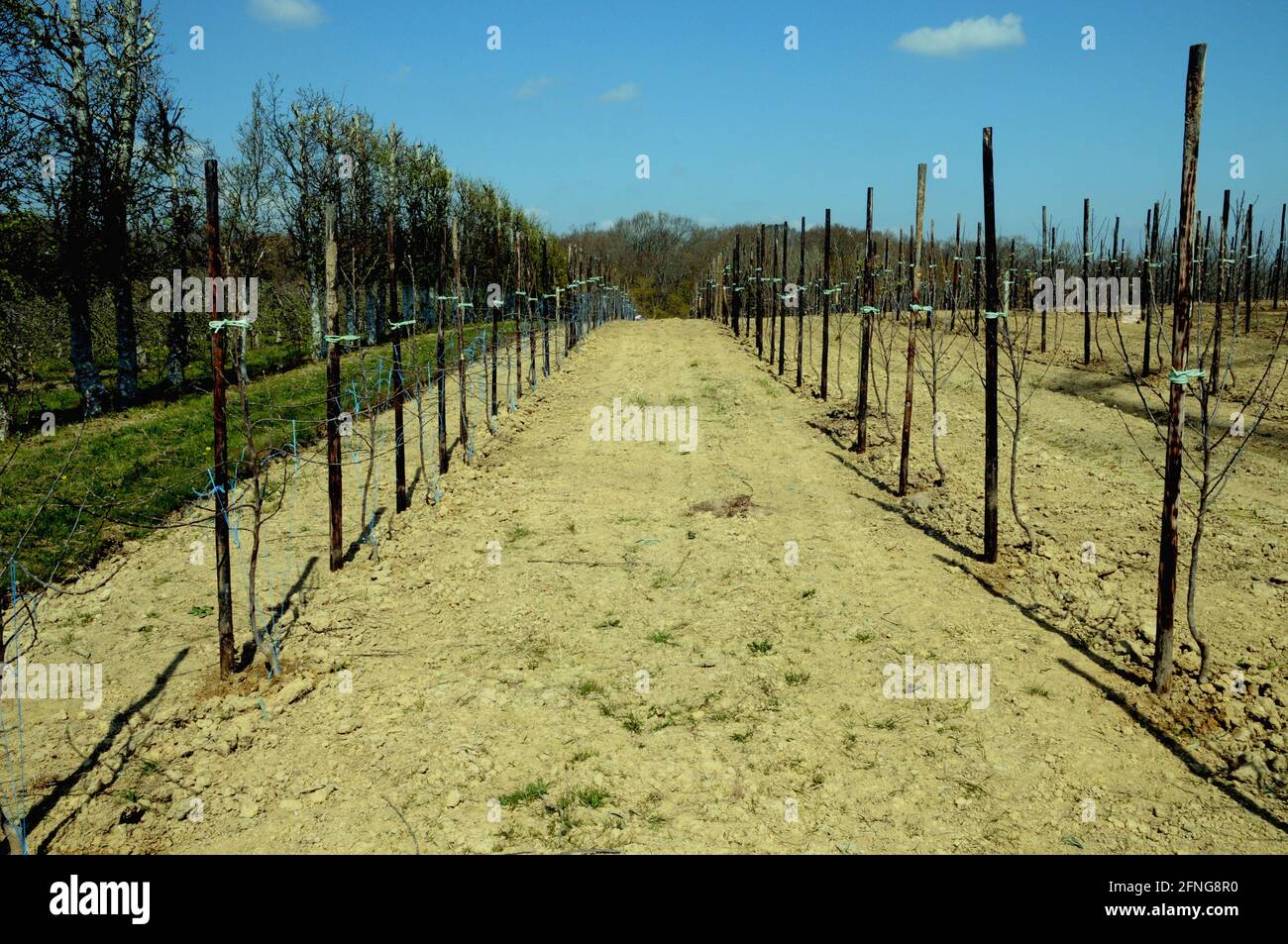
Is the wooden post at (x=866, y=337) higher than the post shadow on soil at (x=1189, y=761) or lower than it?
higher

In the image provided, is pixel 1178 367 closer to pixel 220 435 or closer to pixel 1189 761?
pixel 1189 761

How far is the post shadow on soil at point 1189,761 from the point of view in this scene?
4.77m

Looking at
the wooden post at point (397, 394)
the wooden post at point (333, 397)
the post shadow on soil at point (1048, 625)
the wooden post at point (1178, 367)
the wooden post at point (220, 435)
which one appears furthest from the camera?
the wooden post at point (397, 394)

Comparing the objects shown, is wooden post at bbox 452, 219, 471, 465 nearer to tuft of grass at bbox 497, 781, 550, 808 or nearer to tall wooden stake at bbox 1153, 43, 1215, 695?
tuft of grass at bbox 497, 781, 550, 808

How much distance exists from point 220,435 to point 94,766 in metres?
2.49

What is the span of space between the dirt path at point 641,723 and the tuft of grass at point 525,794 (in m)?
0.02

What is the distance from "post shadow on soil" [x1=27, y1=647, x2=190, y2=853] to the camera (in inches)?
192

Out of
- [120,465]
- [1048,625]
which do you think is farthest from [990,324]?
[120,465]

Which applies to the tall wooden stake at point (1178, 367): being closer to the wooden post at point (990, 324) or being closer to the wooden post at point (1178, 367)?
the wooden post at point (1178, 367)

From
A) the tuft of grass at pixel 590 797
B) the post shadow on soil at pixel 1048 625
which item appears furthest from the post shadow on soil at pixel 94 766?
the post shadow on soil at pixel 1048 625

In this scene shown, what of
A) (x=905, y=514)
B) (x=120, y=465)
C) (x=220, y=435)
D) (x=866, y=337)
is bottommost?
(x=905, y=514)

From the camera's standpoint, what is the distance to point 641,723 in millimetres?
5926
